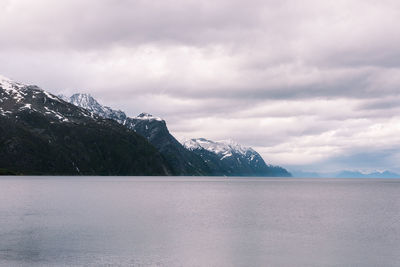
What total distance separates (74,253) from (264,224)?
43966 millimetres

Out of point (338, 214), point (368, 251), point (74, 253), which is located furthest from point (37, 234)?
point (338, 214)

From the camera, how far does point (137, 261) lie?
50281mm

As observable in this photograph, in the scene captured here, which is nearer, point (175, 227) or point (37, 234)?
point (37, 234)

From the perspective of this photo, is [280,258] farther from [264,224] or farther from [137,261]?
[264,224]

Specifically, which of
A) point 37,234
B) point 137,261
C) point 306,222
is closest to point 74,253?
point 137,261

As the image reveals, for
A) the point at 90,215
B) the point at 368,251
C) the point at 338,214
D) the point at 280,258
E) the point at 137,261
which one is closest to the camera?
the point at 137,261

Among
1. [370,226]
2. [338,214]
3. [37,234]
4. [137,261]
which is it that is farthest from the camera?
[338,214]

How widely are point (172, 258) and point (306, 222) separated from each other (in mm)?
47255

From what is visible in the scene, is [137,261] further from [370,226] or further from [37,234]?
[370,226]

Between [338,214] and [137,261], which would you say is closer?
[137,261]

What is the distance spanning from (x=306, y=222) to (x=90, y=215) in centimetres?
4575

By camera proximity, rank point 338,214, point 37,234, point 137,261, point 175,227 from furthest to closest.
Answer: point 338,214
point 175,227
point 37,234
point 137,261

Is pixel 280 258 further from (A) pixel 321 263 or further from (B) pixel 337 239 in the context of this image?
(B) pixel 337 239

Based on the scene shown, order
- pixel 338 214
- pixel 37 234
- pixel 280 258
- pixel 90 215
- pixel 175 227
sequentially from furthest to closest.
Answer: pixel 338 214
pixel 90 215
pixel 175 227
pixel 37 234
pixel 280 258
